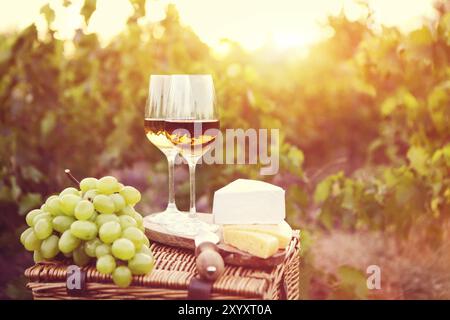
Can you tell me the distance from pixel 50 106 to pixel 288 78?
4.67 ft

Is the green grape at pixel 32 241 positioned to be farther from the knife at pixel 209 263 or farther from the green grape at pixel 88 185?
the knife at pixel 209 263

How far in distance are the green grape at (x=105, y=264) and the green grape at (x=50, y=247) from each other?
0.15m

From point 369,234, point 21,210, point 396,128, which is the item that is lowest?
point 369,234

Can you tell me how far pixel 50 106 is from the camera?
3461 mm

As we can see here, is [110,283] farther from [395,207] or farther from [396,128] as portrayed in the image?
[396,128]

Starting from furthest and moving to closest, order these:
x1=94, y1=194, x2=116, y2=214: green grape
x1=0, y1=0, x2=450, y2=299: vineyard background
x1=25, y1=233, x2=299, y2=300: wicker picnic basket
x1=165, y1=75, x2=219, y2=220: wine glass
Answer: x1=0, y1=0, x2=450, y2=299: vineyard background, x1=165, y1=75, x2=219, y2=220: wine glass, x1=94, y1=194, x2=116, y2=214: green grape, x1=25, y1=233, x2=299, y2=300: wicker picnic basket

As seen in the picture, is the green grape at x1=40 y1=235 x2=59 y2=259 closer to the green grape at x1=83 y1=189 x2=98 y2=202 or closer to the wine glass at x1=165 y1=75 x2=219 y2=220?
the green grape at x1=83 y1=189 x2=98 y2=202

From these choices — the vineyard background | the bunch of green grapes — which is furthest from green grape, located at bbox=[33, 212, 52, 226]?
the vineyard background

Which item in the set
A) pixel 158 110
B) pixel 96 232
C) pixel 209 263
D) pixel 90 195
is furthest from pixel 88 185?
pixel 209 263

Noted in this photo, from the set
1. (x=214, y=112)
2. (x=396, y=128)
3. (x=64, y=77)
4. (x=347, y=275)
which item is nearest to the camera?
(x=214, y=112)

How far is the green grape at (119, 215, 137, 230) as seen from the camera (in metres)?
1.67

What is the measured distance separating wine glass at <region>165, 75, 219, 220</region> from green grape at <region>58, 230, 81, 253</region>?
36cm

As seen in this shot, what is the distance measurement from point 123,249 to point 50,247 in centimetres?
21
